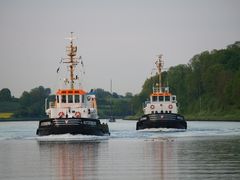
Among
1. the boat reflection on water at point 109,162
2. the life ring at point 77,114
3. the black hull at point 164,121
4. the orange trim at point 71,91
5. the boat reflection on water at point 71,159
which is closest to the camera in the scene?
the boat reflection on water at point 109,162

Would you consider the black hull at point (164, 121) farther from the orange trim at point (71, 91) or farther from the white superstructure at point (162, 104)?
the orange trim at point (71, 91)

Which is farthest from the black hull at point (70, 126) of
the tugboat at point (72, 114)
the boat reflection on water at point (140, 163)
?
the boat reflection on water at point (140, 163)

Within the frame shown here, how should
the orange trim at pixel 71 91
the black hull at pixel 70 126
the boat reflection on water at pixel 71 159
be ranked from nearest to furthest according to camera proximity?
the boat reflection on water at pixel 71 159 < the black hull at pixel 70 126 < the orange trim at pixel 71 91

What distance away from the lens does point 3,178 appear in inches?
1447

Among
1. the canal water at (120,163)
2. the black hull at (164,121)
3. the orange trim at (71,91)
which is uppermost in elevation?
the orange trim at (71,91)

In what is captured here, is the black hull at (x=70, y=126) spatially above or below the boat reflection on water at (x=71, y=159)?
above

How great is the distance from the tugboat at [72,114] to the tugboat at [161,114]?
63.6ft

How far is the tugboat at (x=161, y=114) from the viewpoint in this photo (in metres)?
99.2

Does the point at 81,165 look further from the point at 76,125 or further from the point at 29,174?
the point at 76,125

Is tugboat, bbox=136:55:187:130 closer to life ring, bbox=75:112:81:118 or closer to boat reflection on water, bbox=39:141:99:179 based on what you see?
life ring, bbox=75:112:81:118

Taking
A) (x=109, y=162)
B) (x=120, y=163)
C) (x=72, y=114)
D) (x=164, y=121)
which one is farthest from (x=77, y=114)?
(x=120, y=163)

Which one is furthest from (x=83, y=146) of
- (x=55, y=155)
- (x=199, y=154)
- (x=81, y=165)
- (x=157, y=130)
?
(x=157, y=130)

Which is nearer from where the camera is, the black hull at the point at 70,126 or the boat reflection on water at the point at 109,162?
the boat reflection on water at the point at 109,162

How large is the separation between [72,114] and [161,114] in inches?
962
